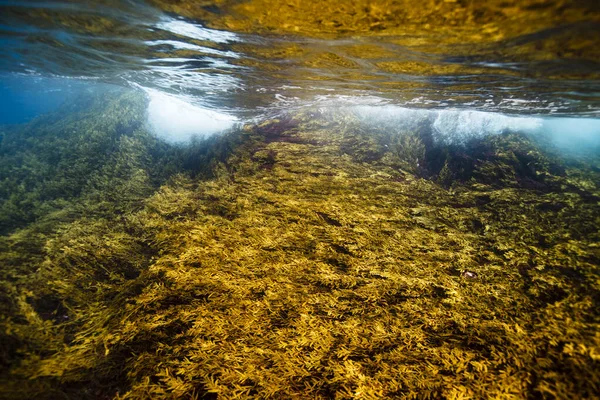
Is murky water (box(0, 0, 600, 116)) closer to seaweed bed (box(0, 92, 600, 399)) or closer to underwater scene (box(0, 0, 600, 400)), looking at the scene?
underwater scene (box(0, 0, 600, 400))

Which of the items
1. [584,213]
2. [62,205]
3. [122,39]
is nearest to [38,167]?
[62,205]

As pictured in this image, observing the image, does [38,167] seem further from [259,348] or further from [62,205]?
[259,348]

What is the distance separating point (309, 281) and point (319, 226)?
4.13 ft

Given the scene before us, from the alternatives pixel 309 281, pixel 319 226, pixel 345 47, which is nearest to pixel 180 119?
pixel 345 47

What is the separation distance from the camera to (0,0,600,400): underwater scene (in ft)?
7.60

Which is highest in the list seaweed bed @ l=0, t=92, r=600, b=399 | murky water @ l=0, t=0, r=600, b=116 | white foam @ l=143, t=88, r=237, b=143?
murky water @ l=0, t=0, r=600, b=116

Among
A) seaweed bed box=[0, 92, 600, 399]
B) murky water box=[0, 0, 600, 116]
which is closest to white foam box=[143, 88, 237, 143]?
murky water box=[0, 0, 600, 116]

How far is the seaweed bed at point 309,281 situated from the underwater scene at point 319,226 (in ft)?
0.08

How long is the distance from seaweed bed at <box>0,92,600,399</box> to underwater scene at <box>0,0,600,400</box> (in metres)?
0.02

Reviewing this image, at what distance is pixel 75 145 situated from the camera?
28.2 ft

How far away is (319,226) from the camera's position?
4352 mm

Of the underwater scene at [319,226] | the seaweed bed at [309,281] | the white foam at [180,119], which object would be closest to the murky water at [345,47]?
the underwater scene at [319,226]

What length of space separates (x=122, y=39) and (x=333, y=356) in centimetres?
661

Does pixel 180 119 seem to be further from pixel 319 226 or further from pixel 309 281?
pixel 309 281
